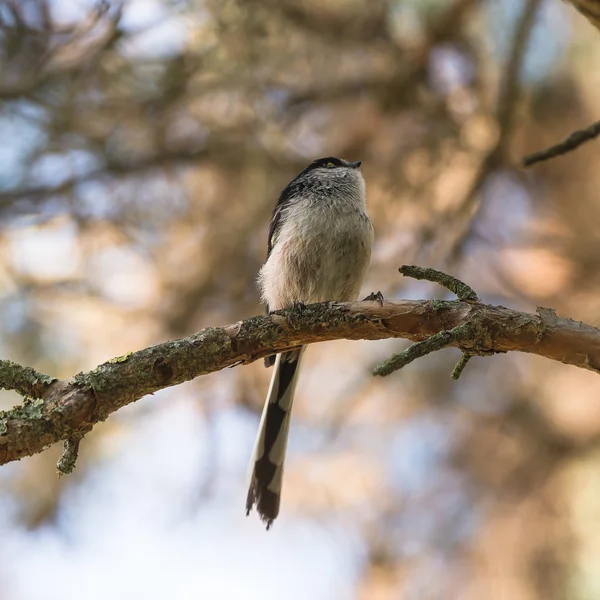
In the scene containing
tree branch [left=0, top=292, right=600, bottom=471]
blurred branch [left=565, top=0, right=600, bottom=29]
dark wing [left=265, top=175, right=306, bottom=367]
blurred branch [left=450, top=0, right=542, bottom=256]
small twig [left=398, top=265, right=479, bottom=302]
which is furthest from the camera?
blurred branch [left=450, top=0, right=542, bottom=256]

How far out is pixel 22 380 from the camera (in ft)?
7.67

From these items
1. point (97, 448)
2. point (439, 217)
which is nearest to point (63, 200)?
point (97, 448)

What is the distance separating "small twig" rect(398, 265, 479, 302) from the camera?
244 cm

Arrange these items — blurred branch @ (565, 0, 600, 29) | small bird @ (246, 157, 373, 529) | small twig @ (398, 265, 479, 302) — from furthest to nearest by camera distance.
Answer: small bird @ (246, 157, 373, 529)
small twig @ (398, 265, 479, 302)
blurred branch @ (565, 0, 600, 29)

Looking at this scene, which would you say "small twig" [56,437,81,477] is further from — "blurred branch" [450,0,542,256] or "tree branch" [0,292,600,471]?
"blurred branch" [450,0,542,256]

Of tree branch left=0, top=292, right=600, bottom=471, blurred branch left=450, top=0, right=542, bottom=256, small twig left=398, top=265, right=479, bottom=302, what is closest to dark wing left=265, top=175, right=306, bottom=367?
blurred branch left=450, top=0, right=542, bottom=256

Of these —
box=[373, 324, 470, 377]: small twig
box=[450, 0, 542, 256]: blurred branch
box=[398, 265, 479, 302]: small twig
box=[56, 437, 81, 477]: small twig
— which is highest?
box=[450, 0, 542, 256]: blurred branch

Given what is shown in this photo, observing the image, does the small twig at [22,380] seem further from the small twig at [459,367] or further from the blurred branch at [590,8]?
the blurred branch at [590,8]

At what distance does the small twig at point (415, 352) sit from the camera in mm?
2180

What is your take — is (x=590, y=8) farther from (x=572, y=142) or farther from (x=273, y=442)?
(x=273, y=442)

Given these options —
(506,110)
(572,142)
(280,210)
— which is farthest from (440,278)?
(506,110)

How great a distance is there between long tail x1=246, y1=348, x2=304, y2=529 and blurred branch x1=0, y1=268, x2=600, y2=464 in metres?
1.06

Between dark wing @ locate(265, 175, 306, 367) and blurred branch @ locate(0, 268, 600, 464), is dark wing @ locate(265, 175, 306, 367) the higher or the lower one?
the higher one

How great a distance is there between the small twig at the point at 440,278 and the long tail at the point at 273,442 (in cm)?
150
